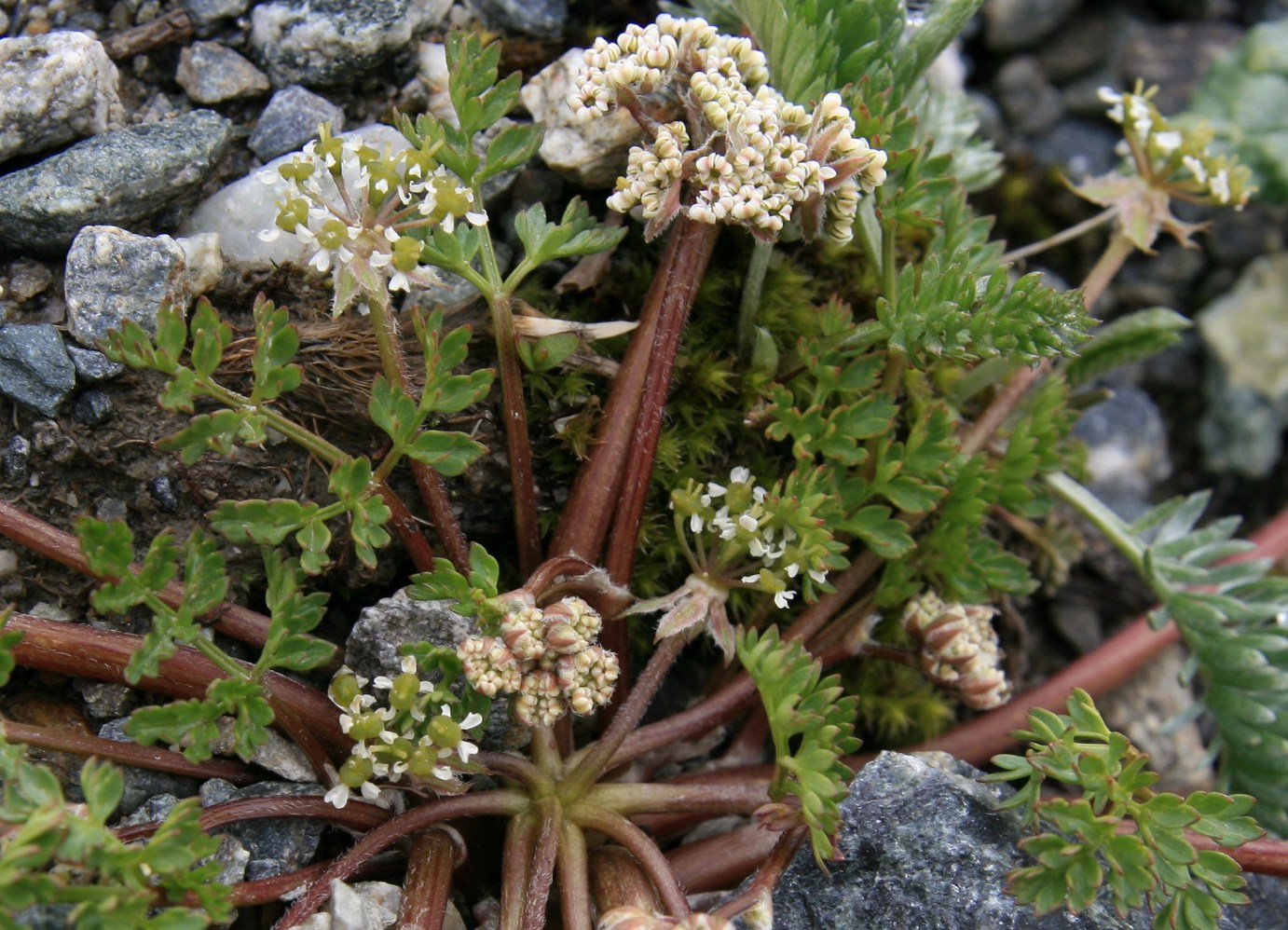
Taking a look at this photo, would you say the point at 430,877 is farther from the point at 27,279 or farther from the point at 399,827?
the point at 27,279

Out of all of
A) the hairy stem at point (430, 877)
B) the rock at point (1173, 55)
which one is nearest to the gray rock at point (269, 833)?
the hairy stem at point (430, 877)

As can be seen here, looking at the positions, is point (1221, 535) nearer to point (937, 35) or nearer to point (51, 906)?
point (937, 35)

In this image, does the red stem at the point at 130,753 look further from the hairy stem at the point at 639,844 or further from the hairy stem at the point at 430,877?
the hairy stem at the point at 639,844

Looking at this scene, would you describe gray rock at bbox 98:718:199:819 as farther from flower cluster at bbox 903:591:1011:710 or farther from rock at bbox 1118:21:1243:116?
rock at bbox 1118:21:1243:116

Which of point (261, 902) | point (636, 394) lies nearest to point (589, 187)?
point (636, 394)

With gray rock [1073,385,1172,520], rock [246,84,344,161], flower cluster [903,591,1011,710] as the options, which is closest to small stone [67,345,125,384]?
rock [246,84,344,161]
